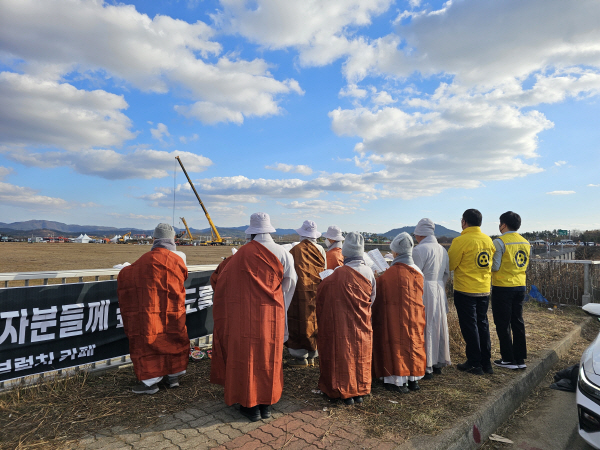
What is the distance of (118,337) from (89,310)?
19.6 inches

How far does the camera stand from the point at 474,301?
4441 millimetres

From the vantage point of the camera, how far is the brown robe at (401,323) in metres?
3.77

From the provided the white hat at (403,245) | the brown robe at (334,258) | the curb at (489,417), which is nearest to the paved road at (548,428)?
the curb at (489,417)

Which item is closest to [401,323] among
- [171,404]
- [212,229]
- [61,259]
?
[171,404]

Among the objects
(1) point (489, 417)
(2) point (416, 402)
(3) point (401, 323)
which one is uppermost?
(3) point (401, 323)

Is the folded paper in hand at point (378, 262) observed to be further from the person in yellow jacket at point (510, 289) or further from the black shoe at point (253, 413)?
the black shoe at point (253, 413)

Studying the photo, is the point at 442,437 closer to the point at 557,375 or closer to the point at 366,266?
the point at 366,266

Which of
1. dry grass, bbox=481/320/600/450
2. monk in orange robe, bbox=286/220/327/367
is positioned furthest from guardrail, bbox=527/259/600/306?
monk in orange robe, bbox=286/220/327/367

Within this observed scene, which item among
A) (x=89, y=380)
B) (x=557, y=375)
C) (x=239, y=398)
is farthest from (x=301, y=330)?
(x=557, y=375)

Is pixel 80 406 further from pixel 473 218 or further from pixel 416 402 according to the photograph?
pixel 473 218

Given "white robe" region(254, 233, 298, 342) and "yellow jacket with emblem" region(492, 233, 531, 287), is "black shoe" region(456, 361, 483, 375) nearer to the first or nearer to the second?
"yellow jacket with emblem" region(492, 233, 531, 287)

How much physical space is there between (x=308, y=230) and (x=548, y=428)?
3.44 m

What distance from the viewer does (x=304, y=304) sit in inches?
192

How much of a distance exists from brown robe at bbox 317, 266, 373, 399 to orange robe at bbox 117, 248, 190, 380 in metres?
1.54
